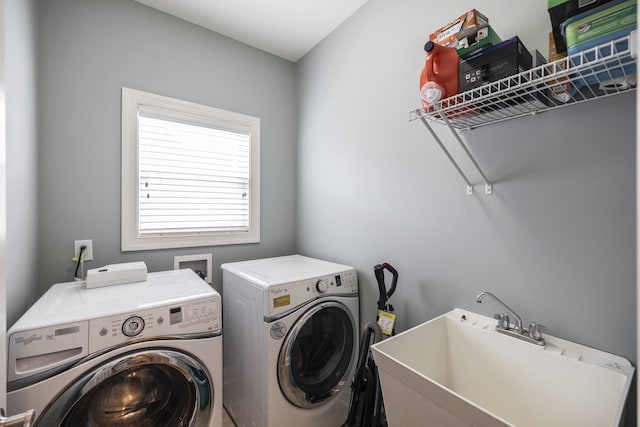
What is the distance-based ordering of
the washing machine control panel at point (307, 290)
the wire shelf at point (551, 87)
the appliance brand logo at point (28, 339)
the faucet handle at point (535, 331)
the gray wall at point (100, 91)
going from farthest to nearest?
the gray wall at point (100, 91)
the washing machine control panel at point (307, 290)
the faucet handle at point (535, 331)
the appliance brand logo at point (28, 339)
the wire shelf at point (551, 87)

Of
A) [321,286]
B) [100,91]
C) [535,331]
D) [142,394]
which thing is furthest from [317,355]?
[100,91]

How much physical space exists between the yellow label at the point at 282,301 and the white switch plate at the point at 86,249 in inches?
46.9

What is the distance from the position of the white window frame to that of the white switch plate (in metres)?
0.16

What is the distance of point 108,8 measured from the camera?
1.77m

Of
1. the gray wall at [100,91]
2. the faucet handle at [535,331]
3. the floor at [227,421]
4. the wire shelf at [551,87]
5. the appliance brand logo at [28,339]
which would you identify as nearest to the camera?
the wire shelf at [551,87]

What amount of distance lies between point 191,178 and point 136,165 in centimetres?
35

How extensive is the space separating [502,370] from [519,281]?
366 mm

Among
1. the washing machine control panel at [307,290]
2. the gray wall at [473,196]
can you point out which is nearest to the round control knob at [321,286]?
the washing machine control panel at [307,290]

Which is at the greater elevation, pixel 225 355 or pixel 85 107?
pixel 85 107

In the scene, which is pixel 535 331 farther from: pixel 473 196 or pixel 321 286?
pixel 321 286

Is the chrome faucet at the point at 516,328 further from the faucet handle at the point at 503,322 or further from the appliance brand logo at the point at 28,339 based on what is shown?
the appliance brand logo at the point at 28,339

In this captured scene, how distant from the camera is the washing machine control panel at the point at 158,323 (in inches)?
42.5

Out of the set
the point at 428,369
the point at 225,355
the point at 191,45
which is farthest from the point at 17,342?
the point at 191,45

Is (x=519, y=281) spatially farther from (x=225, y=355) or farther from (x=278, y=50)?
(x=278, y=50)
